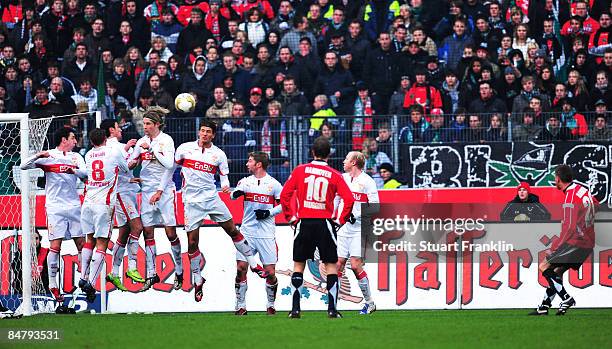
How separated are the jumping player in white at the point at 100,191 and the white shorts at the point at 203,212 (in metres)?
1.08

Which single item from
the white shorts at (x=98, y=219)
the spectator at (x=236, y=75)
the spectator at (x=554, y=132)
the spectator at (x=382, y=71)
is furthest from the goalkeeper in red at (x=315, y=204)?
A: the spectator at (x=236, y=75)

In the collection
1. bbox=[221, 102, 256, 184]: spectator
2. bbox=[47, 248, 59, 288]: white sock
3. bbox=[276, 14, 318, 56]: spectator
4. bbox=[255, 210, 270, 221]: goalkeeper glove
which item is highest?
bbox=[276, 14, 318, 56]: spectator

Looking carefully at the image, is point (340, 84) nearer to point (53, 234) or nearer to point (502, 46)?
point (502, 46)

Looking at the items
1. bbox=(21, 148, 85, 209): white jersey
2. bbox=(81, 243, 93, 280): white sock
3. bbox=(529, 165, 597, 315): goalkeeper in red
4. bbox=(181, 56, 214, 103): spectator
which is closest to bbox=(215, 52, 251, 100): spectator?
bbox=(181, 56, 214, 103): spectator

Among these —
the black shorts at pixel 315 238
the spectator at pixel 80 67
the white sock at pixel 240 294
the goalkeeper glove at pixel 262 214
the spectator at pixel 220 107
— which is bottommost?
the white sock at pixel 240 294

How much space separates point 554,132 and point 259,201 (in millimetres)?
5289

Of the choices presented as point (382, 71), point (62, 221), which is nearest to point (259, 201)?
point (62, 221)

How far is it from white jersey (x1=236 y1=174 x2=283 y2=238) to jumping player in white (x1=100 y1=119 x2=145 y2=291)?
1422mm

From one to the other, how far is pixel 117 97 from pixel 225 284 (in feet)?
16.6

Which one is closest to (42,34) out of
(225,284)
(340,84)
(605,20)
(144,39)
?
(144,39)

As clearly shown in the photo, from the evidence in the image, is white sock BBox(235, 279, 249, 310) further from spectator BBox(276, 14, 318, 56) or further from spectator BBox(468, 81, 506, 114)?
spectator BBox(276, 14, 318, 56)

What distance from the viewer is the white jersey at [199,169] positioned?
587 inches

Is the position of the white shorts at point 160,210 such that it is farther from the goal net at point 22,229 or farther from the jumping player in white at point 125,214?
the goal net at point 22,229

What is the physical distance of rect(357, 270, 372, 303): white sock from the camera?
51.1ft
